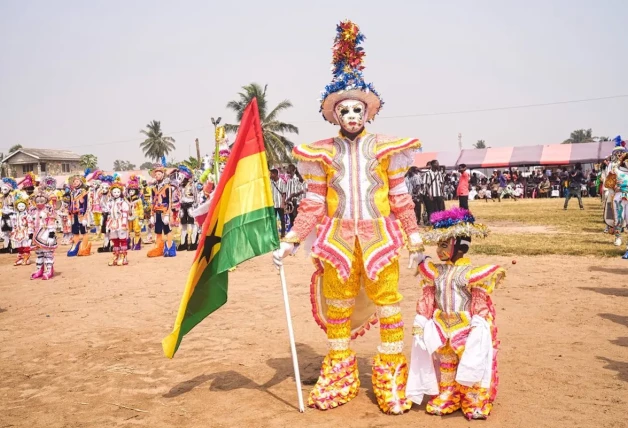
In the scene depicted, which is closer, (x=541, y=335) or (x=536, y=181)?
(x=541, y=335)

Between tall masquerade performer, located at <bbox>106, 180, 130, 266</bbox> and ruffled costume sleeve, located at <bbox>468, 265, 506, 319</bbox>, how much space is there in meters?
11.4

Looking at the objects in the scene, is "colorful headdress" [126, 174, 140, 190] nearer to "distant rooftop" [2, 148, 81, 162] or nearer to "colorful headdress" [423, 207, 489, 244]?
"colorful headdress" [423, 207, 489, 244]

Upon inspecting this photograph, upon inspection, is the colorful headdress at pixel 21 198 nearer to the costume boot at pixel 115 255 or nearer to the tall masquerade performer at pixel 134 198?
the costume boot at pixel 115 255

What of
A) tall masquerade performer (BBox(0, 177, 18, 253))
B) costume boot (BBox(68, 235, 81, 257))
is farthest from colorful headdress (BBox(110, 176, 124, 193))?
tall masquerade performer (BBox(0, 177, 18, 253))

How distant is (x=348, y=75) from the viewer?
5047mm

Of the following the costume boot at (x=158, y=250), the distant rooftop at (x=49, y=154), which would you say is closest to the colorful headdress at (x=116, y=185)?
the costume boot at (x=158, y=250)

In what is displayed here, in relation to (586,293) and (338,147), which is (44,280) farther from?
(586,293)

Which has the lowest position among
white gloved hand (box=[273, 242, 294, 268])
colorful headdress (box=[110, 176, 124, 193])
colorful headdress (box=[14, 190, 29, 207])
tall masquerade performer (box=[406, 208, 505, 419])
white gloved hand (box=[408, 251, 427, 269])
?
tall masquerade performer (box=[406, 208, 505, 419])

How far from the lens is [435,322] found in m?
4.68

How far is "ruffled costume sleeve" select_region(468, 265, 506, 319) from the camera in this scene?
14.8 feet

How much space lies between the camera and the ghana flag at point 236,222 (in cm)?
511

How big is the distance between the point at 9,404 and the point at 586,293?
7.92 meters

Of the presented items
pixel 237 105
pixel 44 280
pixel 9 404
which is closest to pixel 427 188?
pixel 44 280

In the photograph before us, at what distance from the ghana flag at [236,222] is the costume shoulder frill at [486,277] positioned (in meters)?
1.73
